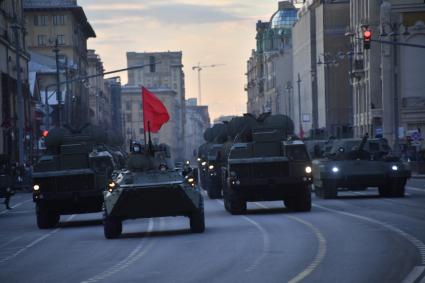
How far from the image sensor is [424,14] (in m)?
101

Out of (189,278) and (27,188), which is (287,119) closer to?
(189,278)

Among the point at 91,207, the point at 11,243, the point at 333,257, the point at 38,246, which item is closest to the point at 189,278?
the point at 333,257

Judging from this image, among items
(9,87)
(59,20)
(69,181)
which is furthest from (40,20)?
(69,181)

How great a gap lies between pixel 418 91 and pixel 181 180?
7583 cm

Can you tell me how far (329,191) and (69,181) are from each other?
12625 millimetres

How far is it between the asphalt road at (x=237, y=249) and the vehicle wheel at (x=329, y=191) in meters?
8.35

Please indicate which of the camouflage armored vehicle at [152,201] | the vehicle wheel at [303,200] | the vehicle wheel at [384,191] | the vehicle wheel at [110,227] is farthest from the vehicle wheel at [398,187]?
the vehicle wheel at [110,227]

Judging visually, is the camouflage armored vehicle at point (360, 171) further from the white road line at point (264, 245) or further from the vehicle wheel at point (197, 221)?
the vehicle wheel at point (197, 221)

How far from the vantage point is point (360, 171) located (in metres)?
44.7

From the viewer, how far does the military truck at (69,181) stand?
115 feet

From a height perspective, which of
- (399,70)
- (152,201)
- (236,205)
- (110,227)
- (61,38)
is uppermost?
(61,38)

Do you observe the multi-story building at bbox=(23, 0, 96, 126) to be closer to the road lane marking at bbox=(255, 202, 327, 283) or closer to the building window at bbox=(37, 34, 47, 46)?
the building window at bbox=(37, 34, 47, 46)

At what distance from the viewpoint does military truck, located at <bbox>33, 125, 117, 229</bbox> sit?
115 ft

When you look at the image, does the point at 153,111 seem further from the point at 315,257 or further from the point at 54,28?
the point at 54,28
